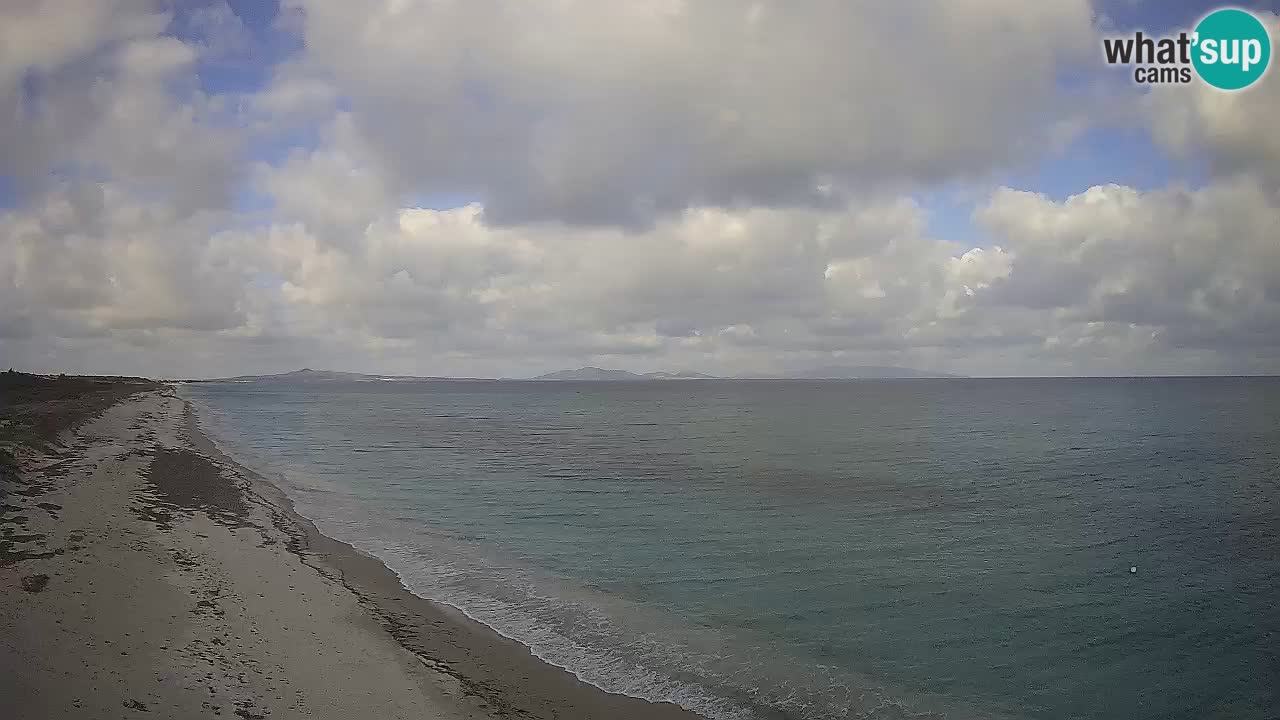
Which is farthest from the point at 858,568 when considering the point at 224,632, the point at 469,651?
the point at 224,632

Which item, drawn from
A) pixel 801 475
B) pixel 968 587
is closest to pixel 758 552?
pixel 968 587

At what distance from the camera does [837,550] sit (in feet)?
87.6

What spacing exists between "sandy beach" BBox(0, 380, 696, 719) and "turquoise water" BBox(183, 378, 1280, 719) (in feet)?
5.29

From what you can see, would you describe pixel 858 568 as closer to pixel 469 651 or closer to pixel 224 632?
pixel 469 651

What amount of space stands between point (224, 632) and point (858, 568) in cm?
1945

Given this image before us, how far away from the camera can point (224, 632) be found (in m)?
15.3

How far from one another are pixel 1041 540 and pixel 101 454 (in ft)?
171

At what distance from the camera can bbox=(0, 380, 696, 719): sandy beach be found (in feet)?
40.0

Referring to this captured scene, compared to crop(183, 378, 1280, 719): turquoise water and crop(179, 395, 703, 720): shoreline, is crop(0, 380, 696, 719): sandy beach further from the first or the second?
crop(183, 378, 1280, 719): turquoise water

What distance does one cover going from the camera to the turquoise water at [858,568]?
15734mm

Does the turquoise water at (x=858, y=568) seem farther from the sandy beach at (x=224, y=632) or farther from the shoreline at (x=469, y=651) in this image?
the sandy beach at (x=224, y=632)

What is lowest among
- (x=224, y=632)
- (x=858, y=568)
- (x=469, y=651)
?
(x=858, y=568)

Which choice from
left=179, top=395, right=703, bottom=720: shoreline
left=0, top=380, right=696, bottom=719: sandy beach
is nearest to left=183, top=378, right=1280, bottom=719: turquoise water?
left=179, top=395, right=703, bottom=720: shoreline

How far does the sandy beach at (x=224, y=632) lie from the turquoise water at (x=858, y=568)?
1.61 metres
